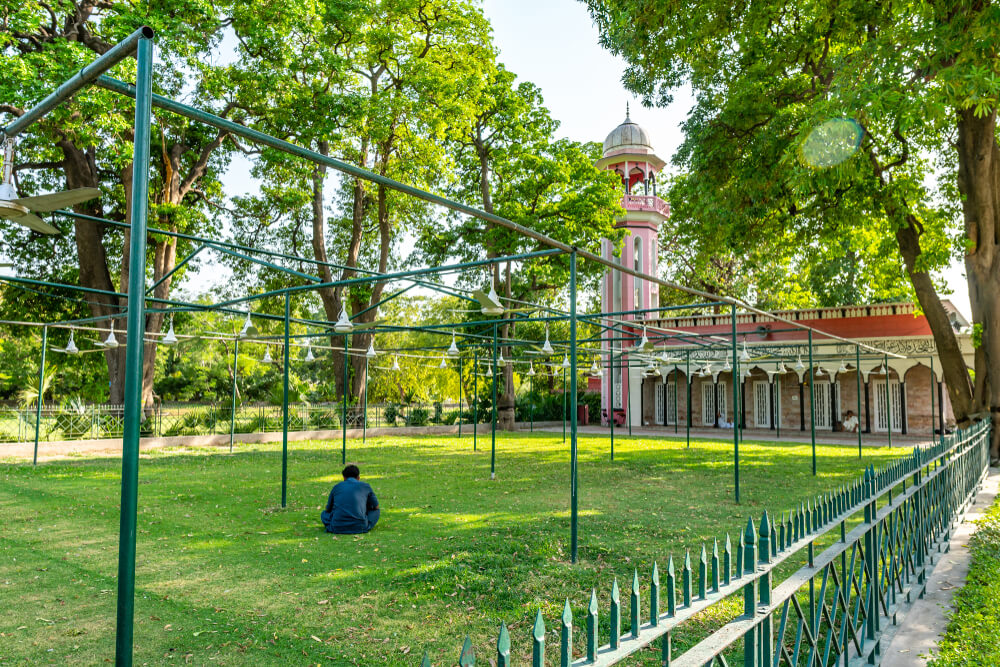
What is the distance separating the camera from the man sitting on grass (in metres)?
7.94

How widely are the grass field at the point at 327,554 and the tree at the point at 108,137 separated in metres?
7.77

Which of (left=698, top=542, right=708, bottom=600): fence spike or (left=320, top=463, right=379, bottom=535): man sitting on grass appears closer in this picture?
(left=698, top=542, right=708, bottom=600): fence spike

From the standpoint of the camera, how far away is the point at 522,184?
28.1 metres

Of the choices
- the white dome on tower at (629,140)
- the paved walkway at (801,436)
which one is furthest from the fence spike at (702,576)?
the white dome on tower at (629,140)

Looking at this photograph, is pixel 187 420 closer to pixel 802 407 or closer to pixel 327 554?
pixel 327 554

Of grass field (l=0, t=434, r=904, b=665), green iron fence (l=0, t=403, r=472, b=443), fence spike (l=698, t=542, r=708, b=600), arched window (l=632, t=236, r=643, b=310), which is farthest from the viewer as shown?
arched window (l=632, t=236, r=643, b=310)

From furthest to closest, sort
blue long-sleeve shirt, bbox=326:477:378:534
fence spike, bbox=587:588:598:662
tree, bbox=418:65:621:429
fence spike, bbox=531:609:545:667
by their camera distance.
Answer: tree, bbox=418:65:621:429 < blue long-sleeve shirt, bbox=326:477:378:534 < fence spike, bbox=587:588:598:662 < fence spike, bbox=531:609:545:667

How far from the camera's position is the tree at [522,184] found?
27797 millimetres

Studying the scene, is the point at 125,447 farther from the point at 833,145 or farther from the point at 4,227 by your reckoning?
the point at 4,227

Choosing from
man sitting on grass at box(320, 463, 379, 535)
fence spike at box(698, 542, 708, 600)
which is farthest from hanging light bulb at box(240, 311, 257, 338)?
fence spike at box(698, 542, 708, 600)

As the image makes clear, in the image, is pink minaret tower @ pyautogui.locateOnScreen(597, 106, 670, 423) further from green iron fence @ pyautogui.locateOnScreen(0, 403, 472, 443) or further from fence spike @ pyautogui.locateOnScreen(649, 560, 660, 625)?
fence spike @ pyautogui.locateOnScreen(649, 560, 660, 625)

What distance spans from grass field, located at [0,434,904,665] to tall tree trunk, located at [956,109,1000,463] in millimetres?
3869

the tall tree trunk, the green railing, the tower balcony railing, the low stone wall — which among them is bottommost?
the low stone wall

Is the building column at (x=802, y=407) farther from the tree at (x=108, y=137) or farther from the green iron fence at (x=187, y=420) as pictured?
the tree at (x=108, y=137)
